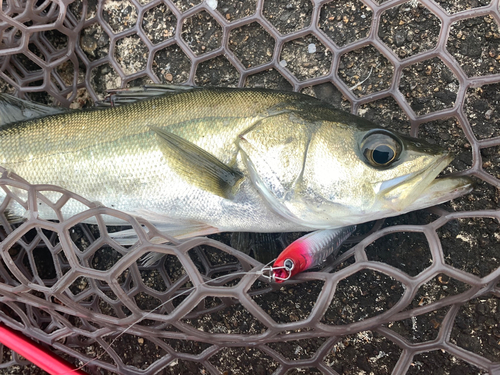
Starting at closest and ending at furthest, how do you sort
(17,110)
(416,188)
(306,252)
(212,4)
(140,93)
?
(416,188) < (306,252) < (140,93) < (17,110) < (212,4)

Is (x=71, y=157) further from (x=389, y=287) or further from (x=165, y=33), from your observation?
(x=389, y=287)

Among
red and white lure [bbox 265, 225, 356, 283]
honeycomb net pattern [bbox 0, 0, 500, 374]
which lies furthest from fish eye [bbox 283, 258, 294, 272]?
honeycomb net pattern [bbox 0, 0, 500, 374]

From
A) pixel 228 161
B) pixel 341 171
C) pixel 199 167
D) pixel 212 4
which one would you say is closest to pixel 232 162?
pixel 228 161

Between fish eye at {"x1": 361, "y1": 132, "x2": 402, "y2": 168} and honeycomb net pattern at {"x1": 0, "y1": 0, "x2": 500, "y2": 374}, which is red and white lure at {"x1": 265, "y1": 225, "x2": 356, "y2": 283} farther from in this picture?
fish eye at {"x1": 361, "y1": 132, "x2": 402, "y2": 168}

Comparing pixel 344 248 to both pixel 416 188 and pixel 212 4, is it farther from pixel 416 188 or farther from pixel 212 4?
pixel 212 4

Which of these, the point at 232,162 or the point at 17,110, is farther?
the point at 17,110

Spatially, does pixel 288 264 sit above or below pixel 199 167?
below
